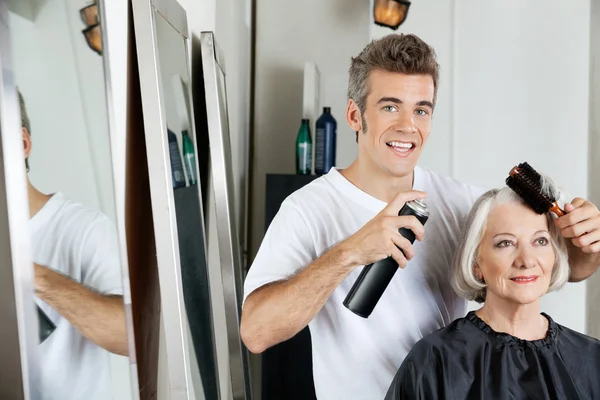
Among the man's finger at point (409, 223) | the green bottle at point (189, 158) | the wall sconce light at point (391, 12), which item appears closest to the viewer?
the man's finger at point (409, 223)

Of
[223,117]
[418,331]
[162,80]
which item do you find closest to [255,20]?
[223,117]

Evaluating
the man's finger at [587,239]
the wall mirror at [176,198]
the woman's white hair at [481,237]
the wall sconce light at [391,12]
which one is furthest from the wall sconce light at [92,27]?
the wall sconce light at [391,12]

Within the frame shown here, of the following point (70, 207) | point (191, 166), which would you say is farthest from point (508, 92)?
point (70, 207)

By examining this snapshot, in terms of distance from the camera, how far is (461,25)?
10.1 feet

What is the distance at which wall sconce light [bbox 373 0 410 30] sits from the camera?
9.73 ft

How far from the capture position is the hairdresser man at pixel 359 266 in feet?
7.01

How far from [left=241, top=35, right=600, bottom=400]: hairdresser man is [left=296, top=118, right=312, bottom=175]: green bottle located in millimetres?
740

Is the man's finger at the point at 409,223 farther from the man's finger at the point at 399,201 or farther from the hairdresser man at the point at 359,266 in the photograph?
the hairdresser man at the point at 359,266

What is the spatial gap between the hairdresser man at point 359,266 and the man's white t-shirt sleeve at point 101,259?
29.2 inches

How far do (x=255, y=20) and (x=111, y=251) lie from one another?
1.97 meters

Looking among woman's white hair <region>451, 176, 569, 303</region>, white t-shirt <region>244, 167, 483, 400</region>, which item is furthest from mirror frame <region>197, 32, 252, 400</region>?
woman's white hair <region>451, 176, 569, 303</region>

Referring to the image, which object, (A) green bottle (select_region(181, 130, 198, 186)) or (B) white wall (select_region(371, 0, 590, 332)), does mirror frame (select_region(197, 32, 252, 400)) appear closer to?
(A) green bottle (select_region(181, 130, 198, 186))

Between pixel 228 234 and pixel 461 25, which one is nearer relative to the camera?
pixel 228 234

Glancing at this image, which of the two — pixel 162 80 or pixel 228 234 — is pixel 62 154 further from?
pixel 228 234
